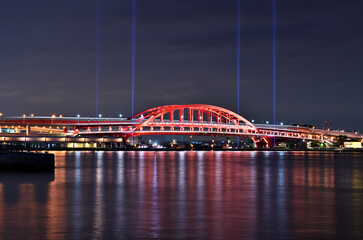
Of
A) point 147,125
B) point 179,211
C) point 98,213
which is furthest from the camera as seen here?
point 147,125

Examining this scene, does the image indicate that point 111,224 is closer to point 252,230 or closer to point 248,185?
point 252,230

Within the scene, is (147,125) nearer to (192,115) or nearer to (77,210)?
(192,115)

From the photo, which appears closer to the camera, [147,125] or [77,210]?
[77,210]

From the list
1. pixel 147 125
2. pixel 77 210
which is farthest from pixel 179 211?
pixel 147 125

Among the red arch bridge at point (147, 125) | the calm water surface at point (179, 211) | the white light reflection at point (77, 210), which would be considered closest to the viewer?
the calm water surface at point (179, 211)

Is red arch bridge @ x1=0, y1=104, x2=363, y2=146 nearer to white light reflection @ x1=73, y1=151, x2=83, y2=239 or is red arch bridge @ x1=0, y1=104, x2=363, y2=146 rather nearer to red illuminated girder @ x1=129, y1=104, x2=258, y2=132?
red illuminated girder @ x1=129, y1=104, x2=258, y2=132

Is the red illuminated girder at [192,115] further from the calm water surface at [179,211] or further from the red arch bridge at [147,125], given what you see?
the calm water surface at [179,211]

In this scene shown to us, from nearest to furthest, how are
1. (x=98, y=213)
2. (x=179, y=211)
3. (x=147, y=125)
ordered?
Result: (x=98, y=213) → (x=179, y=211) → (x=147, y=125)

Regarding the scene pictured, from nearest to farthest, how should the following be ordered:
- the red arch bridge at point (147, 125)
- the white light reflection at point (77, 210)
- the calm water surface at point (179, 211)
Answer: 1. the calm water surface at point (179, 211)
2. the white light reflection at point (77, 210)
3. the red arch bridge at point (147, 125)

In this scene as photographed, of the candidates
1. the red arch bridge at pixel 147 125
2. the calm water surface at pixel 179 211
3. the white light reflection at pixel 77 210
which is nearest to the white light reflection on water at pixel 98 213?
the calm water surface at pixel 179 211

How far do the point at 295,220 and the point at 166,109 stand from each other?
137550 millimetres

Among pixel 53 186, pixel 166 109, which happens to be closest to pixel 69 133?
pixel 166 109


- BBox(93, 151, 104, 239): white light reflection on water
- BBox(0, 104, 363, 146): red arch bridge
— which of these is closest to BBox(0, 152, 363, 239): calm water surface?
BBox(93, 151, 104, 239): white light reflection on water

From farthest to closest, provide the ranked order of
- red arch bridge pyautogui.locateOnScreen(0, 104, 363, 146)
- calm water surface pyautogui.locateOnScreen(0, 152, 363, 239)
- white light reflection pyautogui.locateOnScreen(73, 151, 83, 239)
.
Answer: red arch bridge pyautogui.locateOnScreen(0, 104, 363, 146)
white light reflection pyautogui.locateOnScreen(73, 151, 83, 239)
calm water surface pyautogui.locateOnScreen(0, 152, 363, 239)
